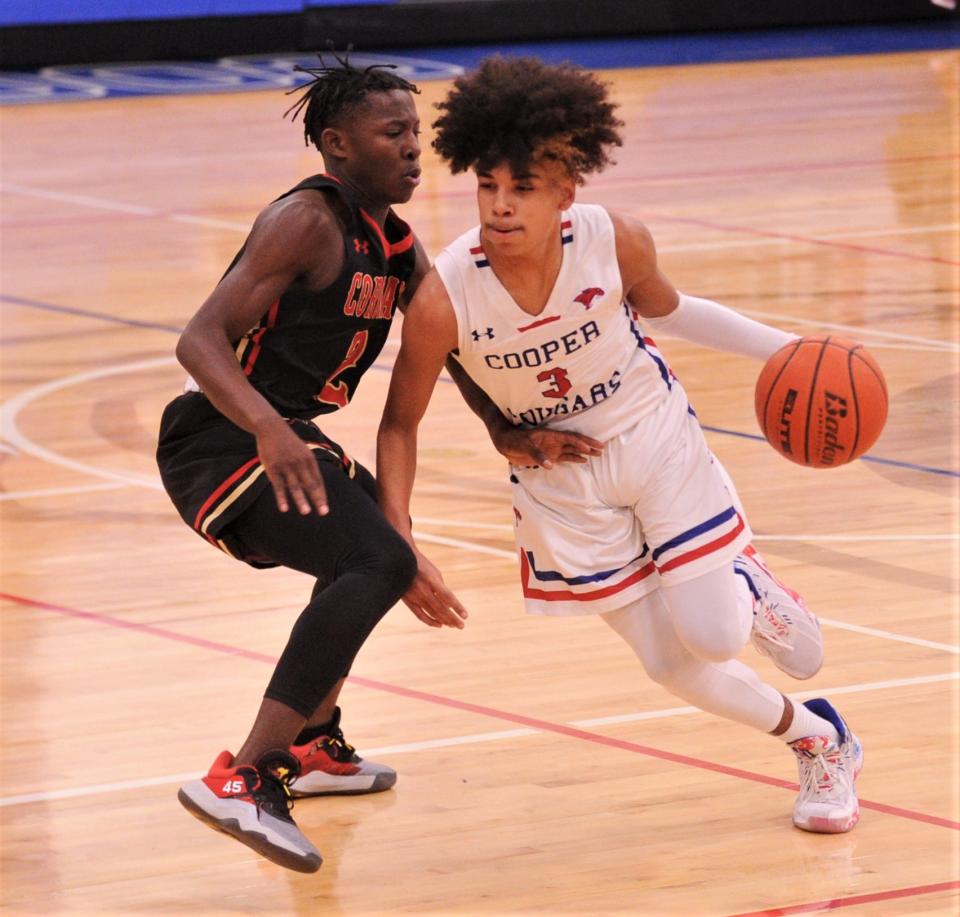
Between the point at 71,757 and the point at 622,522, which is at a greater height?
the point at 622,522

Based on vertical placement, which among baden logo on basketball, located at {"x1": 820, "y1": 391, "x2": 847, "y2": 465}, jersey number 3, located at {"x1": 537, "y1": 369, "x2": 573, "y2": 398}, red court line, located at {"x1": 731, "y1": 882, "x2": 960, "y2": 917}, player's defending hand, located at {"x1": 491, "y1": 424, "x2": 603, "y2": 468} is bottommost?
red court line, located at {"x1": 731, "y1": 882, "x2": 960, "y2": 917}

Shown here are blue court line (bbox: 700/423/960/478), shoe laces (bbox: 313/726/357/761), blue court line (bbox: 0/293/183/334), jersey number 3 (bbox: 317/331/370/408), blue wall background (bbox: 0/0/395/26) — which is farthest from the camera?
blue wall background (bbox: 0/0/395/26)

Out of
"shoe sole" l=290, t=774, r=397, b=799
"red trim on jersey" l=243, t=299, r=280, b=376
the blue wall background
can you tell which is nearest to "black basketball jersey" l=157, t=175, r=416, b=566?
"red trim on jersey" l=243, t=299, r=280, b=376

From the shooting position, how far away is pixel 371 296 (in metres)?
3.88

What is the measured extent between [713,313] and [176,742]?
5.31ft

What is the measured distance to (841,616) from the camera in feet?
17.2

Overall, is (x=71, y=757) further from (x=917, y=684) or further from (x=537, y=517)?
(x=917, y=684)

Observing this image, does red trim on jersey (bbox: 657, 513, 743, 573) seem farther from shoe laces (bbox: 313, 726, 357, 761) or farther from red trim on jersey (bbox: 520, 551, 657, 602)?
shoe laces (bbox: 313, 726, 357, 761)

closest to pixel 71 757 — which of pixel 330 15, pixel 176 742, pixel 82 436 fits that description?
pixel 176 742

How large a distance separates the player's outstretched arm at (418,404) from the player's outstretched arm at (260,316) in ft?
0.66

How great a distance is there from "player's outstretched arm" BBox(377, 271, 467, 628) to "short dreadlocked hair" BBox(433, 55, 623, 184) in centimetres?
28

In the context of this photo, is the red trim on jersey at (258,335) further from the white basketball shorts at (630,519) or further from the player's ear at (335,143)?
the white basketball shorts at (630,519)

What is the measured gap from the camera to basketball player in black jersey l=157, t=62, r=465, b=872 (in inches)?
140

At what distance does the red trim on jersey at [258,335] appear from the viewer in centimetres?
380
